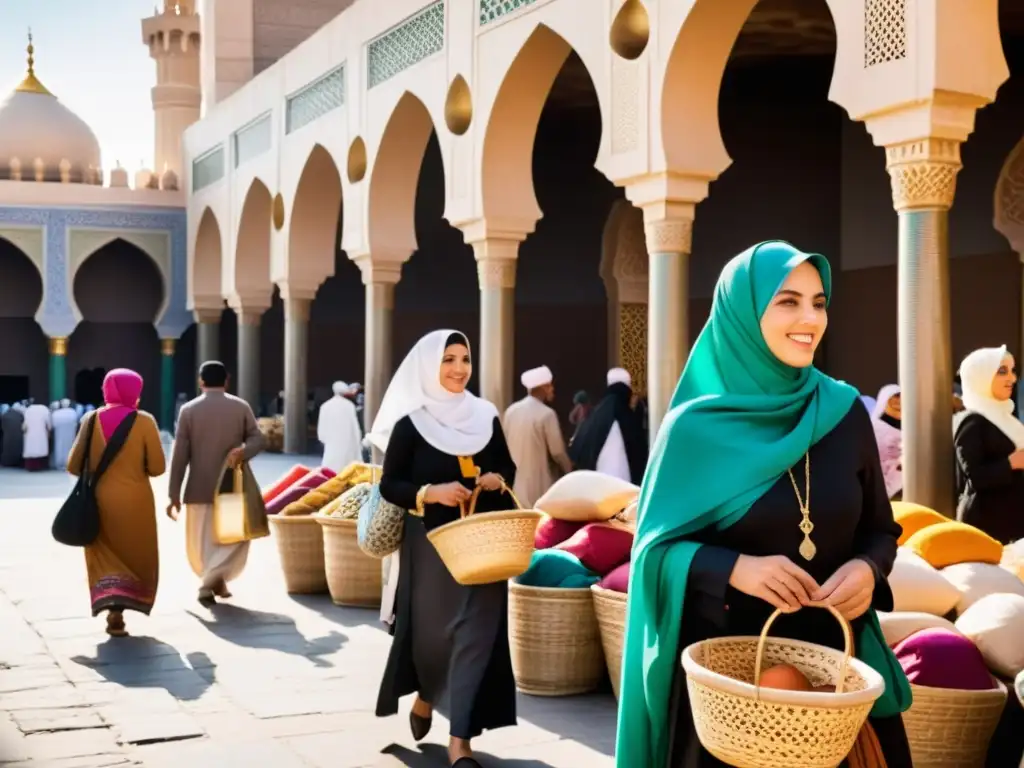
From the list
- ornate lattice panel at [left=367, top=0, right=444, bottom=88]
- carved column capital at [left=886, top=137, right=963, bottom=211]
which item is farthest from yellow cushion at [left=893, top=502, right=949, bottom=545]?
ornate lattice panel at [left=367, top=0, right=444, bottom=88]

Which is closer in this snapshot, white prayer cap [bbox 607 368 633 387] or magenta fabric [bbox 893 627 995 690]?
magenta fabric [bbox 893 627 995 690]

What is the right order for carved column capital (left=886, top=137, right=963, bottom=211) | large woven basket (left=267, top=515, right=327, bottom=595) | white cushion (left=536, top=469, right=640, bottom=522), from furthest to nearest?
large woven basket (left=267, top=515, right=327, bottom=595)
carved column capital (left=886, top=137, right=963, bottom=211)
white cushion (left=536, top=469, right=640, bottom=522)

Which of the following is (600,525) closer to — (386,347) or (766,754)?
(766,754)

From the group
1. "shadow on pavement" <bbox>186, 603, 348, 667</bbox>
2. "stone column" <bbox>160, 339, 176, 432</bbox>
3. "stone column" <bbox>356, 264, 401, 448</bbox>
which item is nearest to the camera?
"shadow on pavement" <bbox>186, 603, 348, 667</bbox>

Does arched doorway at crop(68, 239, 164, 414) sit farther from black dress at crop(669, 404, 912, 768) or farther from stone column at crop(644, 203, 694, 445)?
black dress at crop(669, 404, 912, 768)

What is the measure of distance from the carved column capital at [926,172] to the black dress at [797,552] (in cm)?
393

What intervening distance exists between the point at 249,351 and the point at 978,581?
51.0ft

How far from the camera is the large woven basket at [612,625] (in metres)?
4.21

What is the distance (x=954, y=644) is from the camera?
3221 millimetres

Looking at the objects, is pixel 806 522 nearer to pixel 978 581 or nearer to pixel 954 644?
pixel 954 644

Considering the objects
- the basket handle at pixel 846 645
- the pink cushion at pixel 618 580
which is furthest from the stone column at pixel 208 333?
the basket handle at pixel 846 645

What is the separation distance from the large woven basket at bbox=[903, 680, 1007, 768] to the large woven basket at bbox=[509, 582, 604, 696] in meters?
1.48

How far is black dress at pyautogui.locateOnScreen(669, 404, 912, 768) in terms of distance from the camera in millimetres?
2096

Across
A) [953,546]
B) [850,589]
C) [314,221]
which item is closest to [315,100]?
[314,221]
